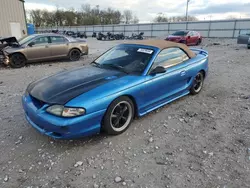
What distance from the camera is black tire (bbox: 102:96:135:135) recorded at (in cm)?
282

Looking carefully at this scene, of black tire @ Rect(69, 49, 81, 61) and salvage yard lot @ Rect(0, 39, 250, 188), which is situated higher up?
black tire @ Rect(69, 49, 81, 61)

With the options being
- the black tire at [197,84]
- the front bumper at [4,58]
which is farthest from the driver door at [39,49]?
the black tire at [197,84]

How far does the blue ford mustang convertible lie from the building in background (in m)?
16.5

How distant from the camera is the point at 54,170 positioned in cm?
238

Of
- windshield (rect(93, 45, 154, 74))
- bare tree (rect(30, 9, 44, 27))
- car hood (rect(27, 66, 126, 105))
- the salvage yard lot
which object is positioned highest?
bare tree (rect(30, 9, 44, 27))

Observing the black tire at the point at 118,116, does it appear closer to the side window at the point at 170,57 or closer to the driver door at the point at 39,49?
the side window at the point at 170,57

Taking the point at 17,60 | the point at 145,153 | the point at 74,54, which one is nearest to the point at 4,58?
the point at 17,60

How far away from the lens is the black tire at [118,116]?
282 centimetres

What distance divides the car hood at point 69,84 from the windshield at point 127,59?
229 mm

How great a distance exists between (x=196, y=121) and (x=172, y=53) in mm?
1454

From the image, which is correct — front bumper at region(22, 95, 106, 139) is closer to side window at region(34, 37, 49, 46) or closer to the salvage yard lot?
the salvage yard lot

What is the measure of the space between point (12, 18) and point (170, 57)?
713 inches

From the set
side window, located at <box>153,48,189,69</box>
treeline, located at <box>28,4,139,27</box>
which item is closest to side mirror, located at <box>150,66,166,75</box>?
side window, located at <box>153,48,189,69</box>

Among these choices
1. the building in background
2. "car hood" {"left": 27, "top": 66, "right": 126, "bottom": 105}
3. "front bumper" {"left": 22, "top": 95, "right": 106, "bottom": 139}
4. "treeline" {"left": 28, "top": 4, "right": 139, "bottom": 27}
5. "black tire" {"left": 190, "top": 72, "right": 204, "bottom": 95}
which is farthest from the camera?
"treeline" {"left": 28, "top": 4, "right": 139, "bottom": 27}
